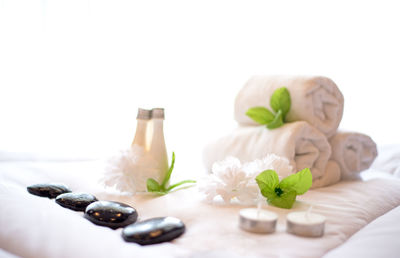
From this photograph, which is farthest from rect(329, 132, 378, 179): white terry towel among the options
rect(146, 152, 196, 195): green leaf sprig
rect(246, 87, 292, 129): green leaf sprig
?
rect(146, 152, 196, 195): green leaf sprig

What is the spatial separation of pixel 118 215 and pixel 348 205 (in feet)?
1.70

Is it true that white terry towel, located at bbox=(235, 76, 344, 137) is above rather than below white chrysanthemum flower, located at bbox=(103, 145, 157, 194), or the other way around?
above

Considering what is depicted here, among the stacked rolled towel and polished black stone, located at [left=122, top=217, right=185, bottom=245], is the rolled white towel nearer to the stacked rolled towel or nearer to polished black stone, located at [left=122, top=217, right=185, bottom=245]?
the stacked rolled towel

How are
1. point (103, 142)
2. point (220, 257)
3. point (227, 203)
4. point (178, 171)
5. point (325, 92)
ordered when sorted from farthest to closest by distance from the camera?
point (103, 142), point (178, 171), point (325, 92), point (227, 203), point (220, 257)

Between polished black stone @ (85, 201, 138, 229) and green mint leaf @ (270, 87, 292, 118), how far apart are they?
24.0 inches

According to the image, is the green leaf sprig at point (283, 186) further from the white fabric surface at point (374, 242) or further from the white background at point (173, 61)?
the white background at point (173, 61)

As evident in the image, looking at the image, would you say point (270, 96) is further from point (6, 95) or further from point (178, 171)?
point (6, 95)

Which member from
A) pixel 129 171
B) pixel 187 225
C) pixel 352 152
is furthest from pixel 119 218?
pixel 352 152

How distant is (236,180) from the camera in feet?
2.74

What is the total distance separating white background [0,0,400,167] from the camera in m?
1.68

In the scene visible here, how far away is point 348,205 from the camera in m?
0.86

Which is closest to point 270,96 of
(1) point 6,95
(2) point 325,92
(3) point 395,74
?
(2) point 325,92

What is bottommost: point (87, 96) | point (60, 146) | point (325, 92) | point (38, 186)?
point (60, 146)

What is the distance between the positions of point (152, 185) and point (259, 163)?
272mm
